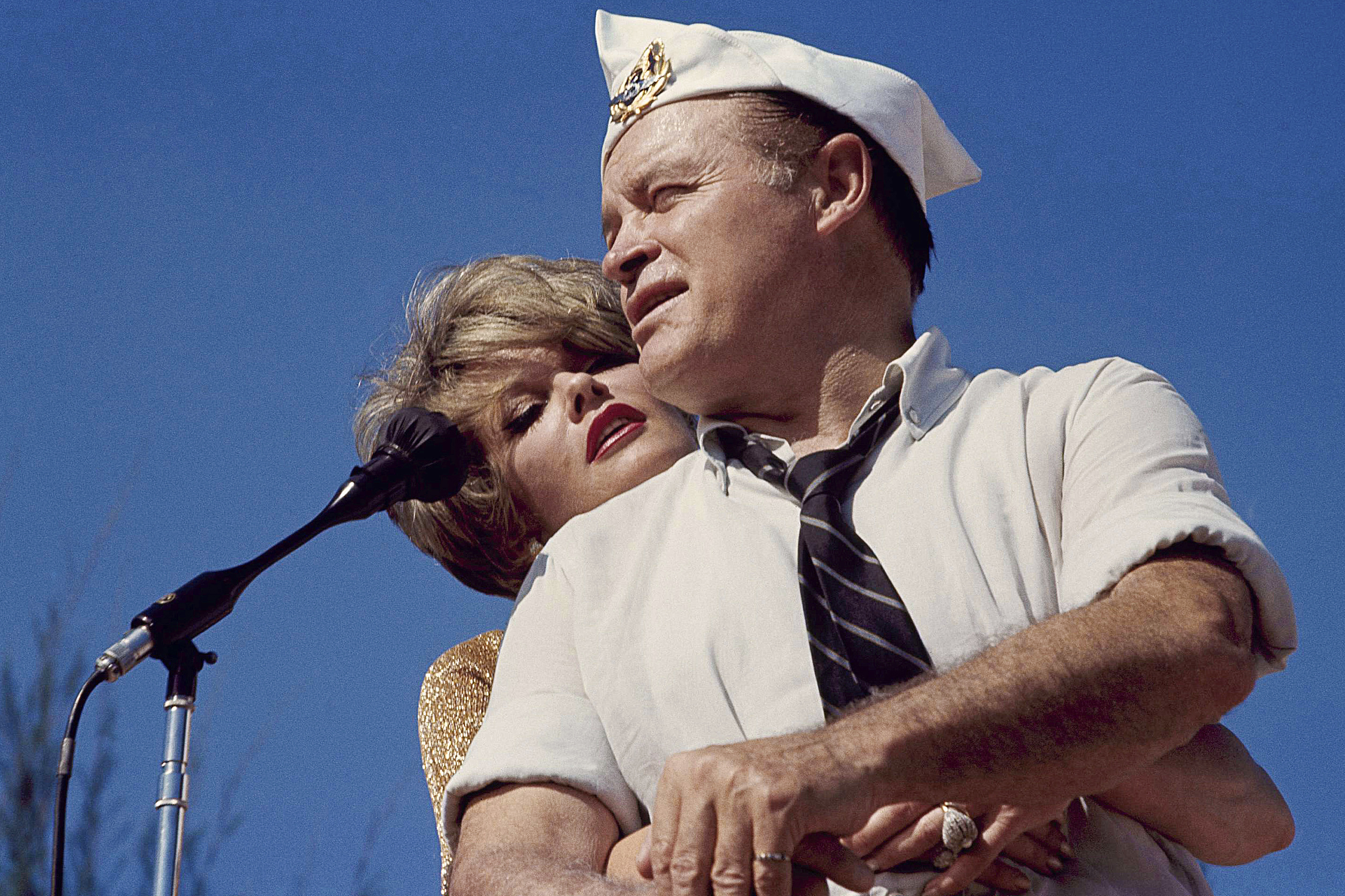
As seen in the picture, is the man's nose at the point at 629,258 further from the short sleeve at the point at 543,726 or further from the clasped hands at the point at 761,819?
the clasped hands at the point at 761,819

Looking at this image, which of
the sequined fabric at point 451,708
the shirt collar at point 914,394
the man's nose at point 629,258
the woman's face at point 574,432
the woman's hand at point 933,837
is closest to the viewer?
the woman's hand at point 933,837

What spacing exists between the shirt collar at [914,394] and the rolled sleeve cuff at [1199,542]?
0.47 metres

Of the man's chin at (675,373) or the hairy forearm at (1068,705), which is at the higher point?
the man's chin at (675,373)

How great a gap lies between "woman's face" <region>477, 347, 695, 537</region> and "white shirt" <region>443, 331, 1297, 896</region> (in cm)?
86

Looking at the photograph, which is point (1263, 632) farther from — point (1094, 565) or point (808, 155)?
point (808, 155)

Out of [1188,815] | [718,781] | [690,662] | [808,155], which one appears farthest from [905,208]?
[718,781]

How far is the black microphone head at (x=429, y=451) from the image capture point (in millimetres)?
2953

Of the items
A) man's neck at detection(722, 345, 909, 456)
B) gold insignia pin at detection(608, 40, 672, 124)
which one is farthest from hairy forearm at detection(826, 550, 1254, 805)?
gold insignia pin at detection(608, 40, 672, 124)

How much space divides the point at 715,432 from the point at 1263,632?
95 centimetres

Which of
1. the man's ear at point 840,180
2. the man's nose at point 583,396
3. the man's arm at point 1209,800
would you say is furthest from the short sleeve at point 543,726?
the man's nose at point 583,396

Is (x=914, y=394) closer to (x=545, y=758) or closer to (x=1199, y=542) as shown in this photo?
(x=1199, y=542)

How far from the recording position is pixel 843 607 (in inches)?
83.1

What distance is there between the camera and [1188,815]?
1954mm

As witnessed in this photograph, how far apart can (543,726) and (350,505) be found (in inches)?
29.2
